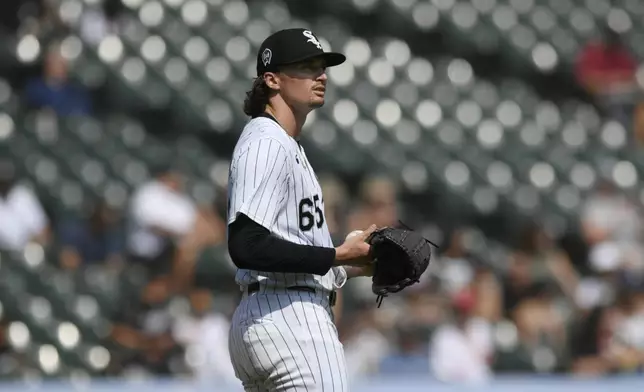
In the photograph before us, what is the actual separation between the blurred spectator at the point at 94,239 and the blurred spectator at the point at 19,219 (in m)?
0.16

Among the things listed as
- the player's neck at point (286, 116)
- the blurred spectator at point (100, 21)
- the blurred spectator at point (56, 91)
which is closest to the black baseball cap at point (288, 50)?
the player's neck at point (286, 116)

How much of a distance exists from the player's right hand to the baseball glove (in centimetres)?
2

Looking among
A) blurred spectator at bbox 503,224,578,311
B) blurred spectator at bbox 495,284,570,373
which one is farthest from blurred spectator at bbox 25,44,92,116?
blurred spectator at bbox 495,284,570,373

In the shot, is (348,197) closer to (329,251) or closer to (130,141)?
(130,141)

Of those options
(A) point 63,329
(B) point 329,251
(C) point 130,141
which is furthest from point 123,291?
(B) point 329,251

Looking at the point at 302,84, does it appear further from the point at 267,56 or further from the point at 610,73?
the point at 610,73

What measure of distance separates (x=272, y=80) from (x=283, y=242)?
490 millimetres

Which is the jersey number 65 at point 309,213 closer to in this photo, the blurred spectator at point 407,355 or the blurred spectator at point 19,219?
the blurred spectator at point 407,355

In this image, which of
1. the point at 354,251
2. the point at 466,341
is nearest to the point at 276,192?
the point at 354,251

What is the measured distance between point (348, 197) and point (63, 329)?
2294 millimetres

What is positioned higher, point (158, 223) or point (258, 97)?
point (158, 223)

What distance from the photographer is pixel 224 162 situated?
9.36m

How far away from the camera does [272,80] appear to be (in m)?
3.50

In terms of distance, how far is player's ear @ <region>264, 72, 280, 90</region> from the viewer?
3.49 metres
